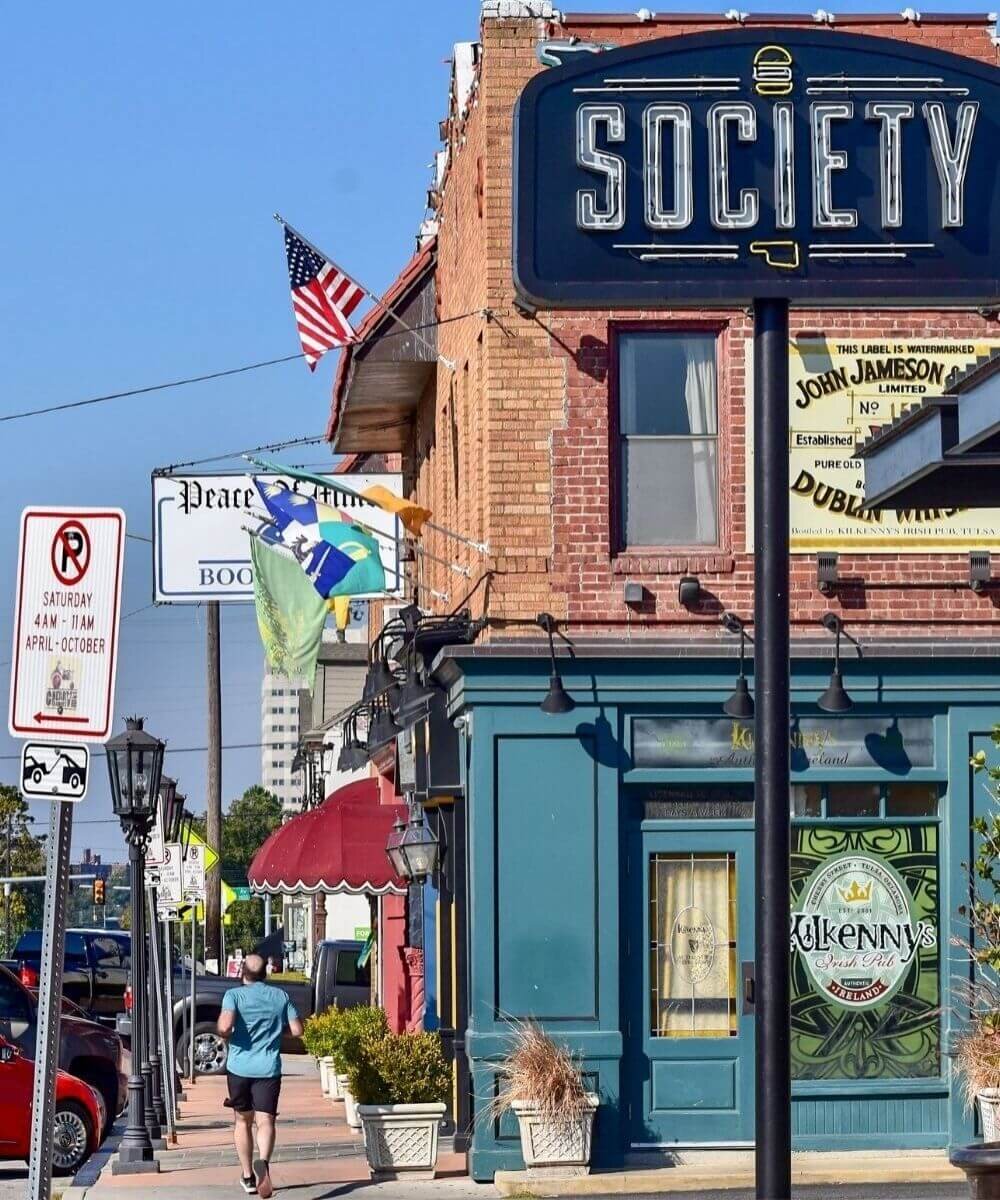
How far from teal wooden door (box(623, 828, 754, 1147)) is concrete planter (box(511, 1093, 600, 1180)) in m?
0.88

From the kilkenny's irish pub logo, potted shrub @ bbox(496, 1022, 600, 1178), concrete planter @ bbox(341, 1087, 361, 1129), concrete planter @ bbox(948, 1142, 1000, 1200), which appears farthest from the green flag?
concrete planter @ bbox(948, 1142, 1000, 1200)

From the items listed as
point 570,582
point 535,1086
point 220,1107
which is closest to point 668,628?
point 570,582

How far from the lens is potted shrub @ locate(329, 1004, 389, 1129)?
1750 cm

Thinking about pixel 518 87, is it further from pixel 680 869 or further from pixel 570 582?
pixel 680 869


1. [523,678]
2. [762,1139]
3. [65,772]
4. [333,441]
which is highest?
[333,441]

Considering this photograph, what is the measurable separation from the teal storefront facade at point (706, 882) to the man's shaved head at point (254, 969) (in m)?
1.63

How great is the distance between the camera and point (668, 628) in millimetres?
17672

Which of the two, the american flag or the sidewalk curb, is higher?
the american flag

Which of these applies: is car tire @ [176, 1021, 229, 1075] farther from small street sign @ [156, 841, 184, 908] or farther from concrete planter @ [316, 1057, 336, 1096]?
small street sign @ [156, 841, 184, 908]

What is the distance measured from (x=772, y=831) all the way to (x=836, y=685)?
9.77m

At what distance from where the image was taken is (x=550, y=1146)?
16.6 m

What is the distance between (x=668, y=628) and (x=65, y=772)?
33.1 feet

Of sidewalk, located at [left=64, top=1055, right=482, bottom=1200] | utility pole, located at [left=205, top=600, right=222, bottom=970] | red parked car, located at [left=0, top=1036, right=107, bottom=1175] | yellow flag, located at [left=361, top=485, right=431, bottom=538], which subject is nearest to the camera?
sidewalk, located at [left=64, top=1055, right=482, bottom=1200]

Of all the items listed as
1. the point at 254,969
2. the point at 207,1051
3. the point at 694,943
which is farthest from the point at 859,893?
the point at 207,1051
